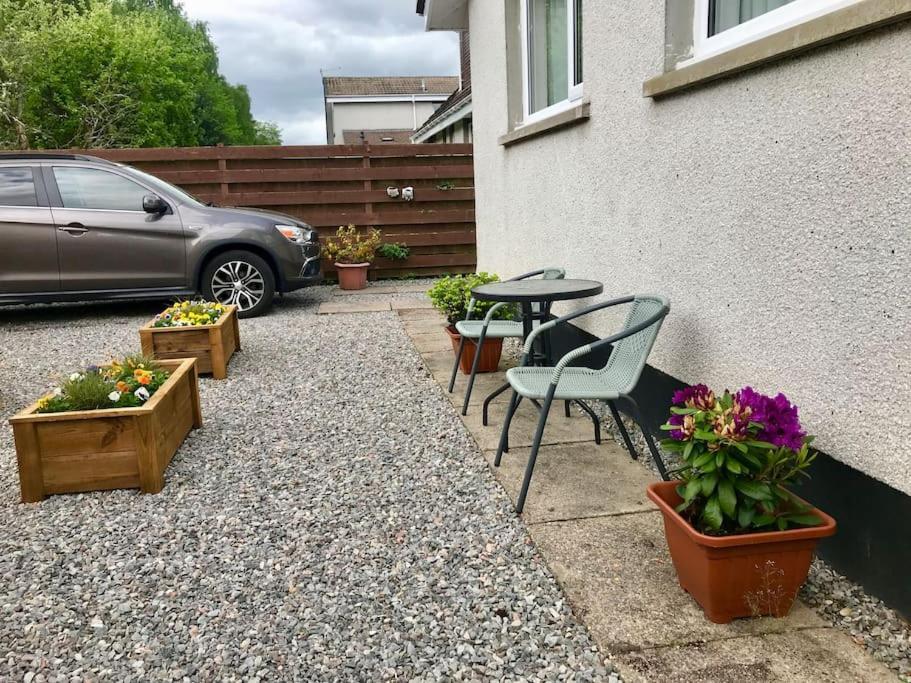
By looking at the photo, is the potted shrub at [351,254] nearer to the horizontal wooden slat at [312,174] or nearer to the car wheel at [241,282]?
the horizontal wooden slat at [312,174]

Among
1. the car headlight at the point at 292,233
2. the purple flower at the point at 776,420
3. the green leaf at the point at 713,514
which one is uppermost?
the car headlight at the point at 292,233

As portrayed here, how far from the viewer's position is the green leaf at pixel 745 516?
76.4 inches

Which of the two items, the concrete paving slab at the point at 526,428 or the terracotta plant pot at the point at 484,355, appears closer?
the concrete paving slab at the point at 526,428

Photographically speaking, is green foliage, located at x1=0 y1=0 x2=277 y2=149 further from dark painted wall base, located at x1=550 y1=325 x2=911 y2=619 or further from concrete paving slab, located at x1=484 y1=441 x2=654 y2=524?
dark painted wall base, located at x1=550 y1=325 x2=911 y2=619

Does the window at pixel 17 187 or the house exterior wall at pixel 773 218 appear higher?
the window at pixel 17 187

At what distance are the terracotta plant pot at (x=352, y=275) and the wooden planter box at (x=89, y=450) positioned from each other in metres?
6.52

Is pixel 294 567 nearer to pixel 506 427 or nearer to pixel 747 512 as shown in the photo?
pixel 506 427

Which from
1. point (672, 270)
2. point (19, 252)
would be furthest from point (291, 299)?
point (672, 270)

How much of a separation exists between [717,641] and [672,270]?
178cm

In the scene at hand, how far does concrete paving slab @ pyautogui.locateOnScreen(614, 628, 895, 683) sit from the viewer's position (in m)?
1.77

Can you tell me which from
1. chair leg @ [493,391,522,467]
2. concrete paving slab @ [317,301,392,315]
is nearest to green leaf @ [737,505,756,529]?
chair leg @ [493,391,522,467]

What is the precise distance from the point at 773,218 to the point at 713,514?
112 centimetres

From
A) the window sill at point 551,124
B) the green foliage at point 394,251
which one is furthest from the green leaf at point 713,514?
the green foliage at point 394,251

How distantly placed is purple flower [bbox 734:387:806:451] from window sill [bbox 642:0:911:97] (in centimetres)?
107
